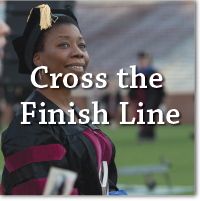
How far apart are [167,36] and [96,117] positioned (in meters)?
27.8

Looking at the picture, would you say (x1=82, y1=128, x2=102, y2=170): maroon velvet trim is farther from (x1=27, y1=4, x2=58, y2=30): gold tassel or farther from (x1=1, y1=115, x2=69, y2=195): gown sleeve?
(x1=27, y1=4, x2=58, y2=30): gold tassel

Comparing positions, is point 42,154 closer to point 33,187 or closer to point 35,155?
point 35,155

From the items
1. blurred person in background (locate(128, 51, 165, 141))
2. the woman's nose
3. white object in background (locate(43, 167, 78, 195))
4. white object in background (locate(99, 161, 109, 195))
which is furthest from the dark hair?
blurred person in background (locate(128, 51, 165, 141))

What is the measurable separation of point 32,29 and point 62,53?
22 cm

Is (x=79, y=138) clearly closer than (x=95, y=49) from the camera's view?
Yes

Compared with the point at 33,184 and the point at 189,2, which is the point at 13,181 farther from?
the point at 189,2

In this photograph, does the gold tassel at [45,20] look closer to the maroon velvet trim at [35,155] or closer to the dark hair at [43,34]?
the dark hair at [43,34]

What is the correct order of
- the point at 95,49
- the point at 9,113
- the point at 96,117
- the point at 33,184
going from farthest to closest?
the point at 95,49 → the point at 9,113 → the point at 96,117 → the point at 33,184

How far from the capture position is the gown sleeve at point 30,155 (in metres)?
2.40

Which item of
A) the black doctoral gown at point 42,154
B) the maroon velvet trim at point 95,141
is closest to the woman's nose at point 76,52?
the black doctoral gown at point 42,154

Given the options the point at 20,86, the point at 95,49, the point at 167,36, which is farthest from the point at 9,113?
the point at 20,86

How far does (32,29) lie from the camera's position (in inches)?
109

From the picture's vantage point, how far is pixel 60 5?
4.96 metres

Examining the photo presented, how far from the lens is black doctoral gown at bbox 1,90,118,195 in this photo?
2410 mm
